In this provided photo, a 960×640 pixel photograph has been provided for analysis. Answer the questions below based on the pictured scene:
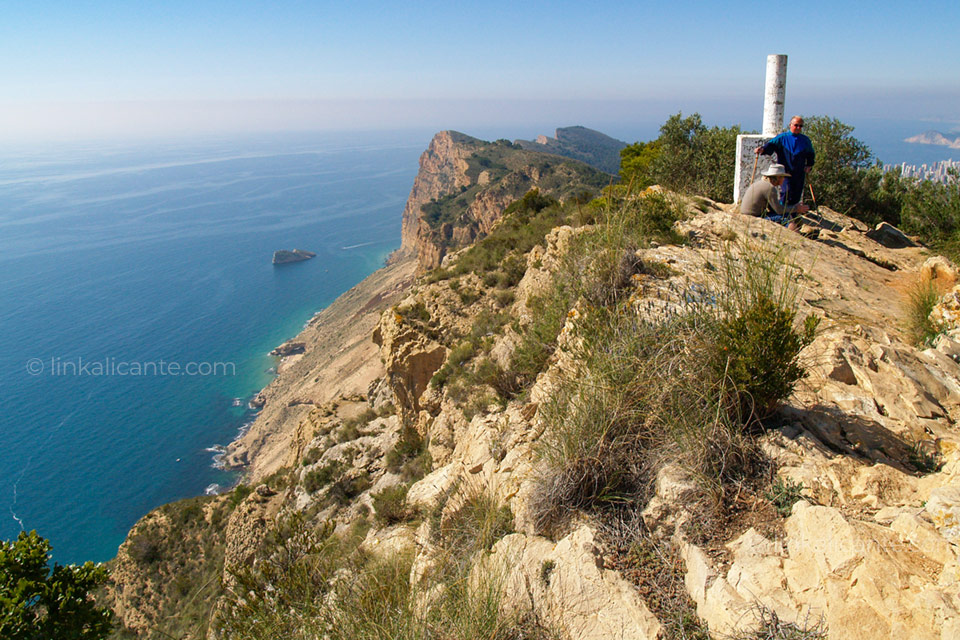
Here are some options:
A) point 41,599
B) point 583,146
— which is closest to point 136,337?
point 41,599

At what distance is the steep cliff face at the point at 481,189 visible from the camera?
55625 mm

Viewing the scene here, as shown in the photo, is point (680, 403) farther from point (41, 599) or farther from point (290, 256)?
point (290, 256)

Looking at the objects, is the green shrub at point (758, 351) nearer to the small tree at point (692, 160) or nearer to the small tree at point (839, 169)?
the small tree at point (692, 160)

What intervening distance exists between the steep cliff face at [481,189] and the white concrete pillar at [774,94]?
1247 inches

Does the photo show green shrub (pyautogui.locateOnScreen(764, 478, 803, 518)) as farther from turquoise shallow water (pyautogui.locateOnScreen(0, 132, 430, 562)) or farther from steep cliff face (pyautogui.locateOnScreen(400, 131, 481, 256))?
steep cliff face (pyautogui.locateOnScreen(400, 131, 481, 256))

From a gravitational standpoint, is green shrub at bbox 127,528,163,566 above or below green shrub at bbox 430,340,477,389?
below

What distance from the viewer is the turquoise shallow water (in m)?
34.6

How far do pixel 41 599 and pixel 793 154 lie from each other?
11.0 metres

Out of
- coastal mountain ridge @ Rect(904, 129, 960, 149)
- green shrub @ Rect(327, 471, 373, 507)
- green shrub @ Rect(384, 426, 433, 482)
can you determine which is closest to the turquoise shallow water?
green shrub @ Rect(327, 471, 373, 507)

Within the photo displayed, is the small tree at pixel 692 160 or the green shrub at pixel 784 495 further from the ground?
the small tree at pixel 692 160

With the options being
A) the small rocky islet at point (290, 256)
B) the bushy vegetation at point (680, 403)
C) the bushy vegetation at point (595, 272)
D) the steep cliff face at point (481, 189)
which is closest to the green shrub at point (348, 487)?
the bushy vegetation at point (595, 272)

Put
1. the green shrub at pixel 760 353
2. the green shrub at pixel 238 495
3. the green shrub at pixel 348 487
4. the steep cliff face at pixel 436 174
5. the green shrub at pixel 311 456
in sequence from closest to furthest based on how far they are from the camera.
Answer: the green shrub at pixel 760 353 < the green shrub at pixel 348 487 < the green shrub at pixel 311 456 < the green shrub at pixel 238 495 < the steep cliff face at pixel 436 174

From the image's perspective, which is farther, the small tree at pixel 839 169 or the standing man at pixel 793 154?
the small tree at pixel 839 169

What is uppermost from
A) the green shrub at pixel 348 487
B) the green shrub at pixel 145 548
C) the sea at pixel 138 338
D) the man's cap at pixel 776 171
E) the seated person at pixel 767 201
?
the man's cap at pixel 776 171
